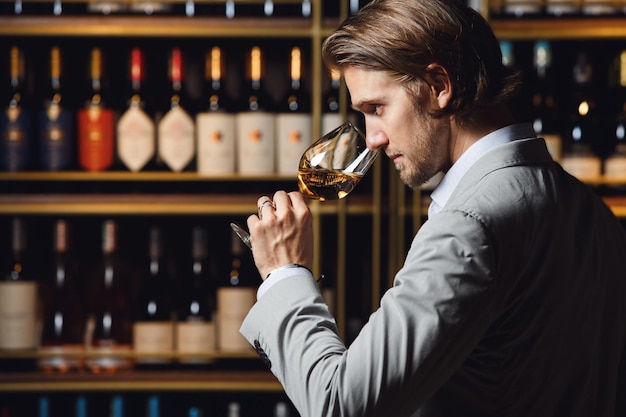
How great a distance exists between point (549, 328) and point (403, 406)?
0.16 meters

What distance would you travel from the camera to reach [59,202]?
1.79 metres

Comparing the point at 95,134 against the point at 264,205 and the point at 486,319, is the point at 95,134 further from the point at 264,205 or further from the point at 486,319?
the point at 486,319

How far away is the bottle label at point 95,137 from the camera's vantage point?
71.5 inches

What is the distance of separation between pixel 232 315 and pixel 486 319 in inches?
45.4

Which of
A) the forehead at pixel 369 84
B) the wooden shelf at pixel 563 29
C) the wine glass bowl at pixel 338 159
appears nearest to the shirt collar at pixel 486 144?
the forehead at pixel 369 84

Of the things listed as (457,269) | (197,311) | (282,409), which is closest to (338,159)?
(457,269)

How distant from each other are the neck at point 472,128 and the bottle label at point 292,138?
954 millimetres

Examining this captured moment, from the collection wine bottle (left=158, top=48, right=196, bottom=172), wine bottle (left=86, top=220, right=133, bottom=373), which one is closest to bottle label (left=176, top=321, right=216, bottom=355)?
wine bottle (left=86, top=220, right=133, bottom=373)

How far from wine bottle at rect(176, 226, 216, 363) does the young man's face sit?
101 centimetres

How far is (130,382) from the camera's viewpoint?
5.80 feet

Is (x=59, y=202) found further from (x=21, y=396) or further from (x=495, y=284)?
(x=495, y=284)

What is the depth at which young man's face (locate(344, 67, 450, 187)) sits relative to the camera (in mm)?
840

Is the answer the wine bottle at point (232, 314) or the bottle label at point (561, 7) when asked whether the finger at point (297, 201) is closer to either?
the wine bottle at point (232, 314)

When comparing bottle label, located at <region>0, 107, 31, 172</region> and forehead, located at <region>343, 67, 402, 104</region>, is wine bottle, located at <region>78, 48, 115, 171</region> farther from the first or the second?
forehead, located at <region>343, 67, 402, 104</region>
